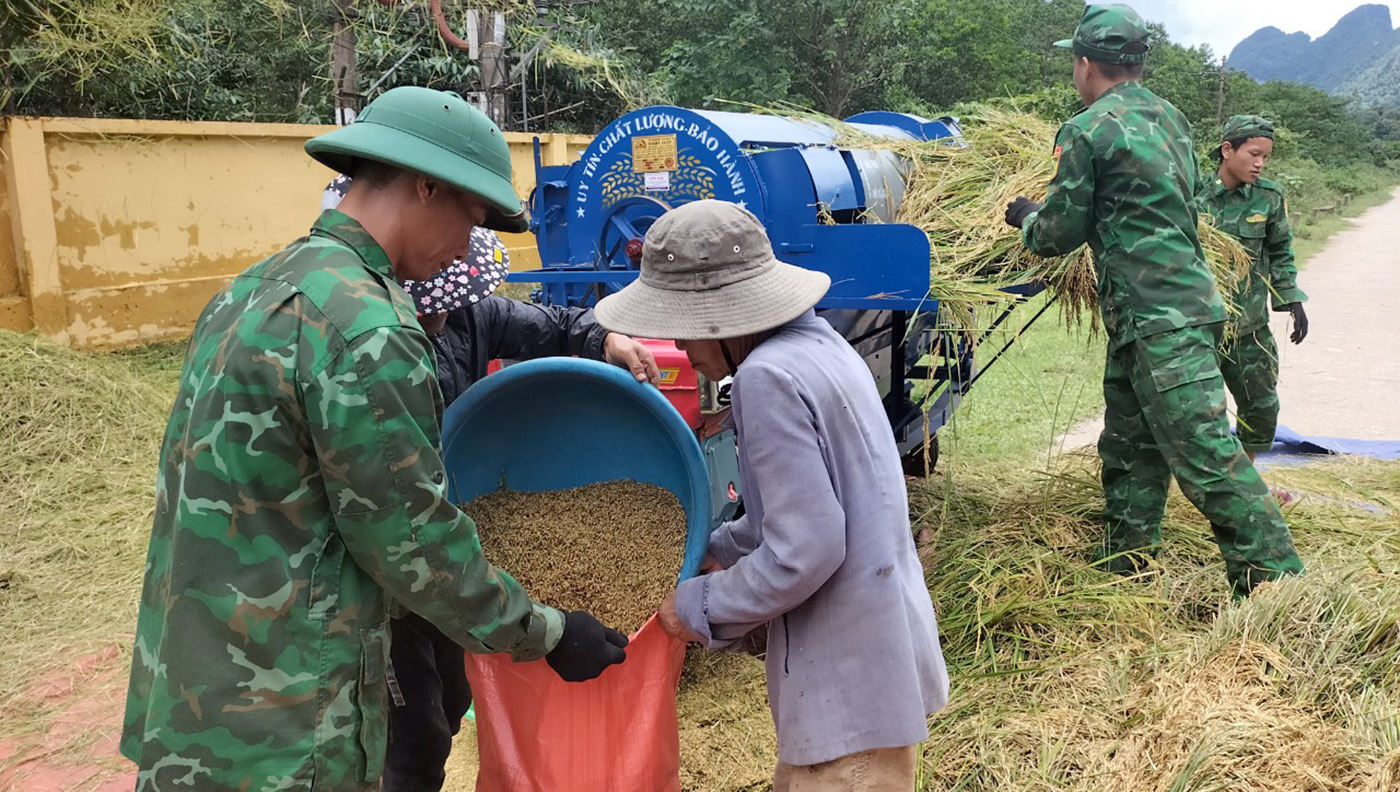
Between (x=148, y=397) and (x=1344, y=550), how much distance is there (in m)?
6.24

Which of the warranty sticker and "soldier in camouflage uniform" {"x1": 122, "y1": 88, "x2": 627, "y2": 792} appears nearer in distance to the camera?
"soldier in camouflage uniform" {"x1": 122, "y1": 88, "x2": 627, "y2": 792}

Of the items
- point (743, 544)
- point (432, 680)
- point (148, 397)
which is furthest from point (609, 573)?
point (148, 397)

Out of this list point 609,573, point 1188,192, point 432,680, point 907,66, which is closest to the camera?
point 609,573

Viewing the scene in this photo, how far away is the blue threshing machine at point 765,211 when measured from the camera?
3369 millimetres

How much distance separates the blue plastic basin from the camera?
2.13 meters

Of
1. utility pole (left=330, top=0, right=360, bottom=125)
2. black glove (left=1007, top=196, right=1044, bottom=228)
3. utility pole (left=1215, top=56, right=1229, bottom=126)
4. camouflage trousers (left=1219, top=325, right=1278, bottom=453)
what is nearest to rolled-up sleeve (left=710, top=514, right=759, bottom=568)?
black glove (left=1007, top=196, right=1044, bottom=228)

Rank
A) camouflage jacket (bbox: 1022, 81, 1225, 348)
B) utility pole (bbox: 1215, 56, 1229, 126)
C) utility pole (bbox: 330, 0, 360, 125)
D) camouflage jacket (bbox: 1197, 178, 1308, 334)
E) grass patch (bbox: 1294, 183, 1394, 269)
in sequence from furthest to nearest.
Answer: utility pole (bbox: 1215, 56, 1229, 126), grass patch (bbox: 1294, 183, 1394, 269), utility pole (bbox: 330, 0, 360, 125), camouflage jacket (bbox: 1197, 178, 1308, 334), camouflage jacket (bbox: 1022, 81, 1225, 348)

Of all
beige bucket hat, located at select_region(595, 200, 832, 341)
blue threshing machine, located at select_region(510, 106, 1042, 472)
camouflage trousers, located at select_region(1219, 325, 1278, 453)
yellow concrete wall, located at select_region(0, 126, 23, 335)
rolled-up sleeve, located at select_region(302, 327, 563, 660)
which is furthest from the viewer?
yellow concrete wall, located at select_region(0, 126, 23, 335)

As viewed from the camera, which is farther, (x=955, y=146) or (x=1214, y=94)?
(x=1214, y=94)

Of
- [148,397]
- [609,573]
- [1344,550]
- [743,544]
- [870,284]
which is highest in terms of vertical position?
[870,284]

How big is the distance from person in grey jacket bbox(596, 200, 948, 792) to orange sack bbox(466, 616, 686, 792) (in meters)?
0.27

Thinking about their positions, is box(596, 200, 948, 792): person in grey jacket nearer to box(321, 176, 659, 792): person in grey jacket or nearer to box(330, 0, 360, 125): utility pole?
box(321, 176, 659, 792): person in grey jacket

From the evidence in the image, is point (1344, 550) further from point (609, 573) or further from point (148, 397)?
point (148, 397)

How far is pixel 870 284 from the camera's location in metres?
3.38
